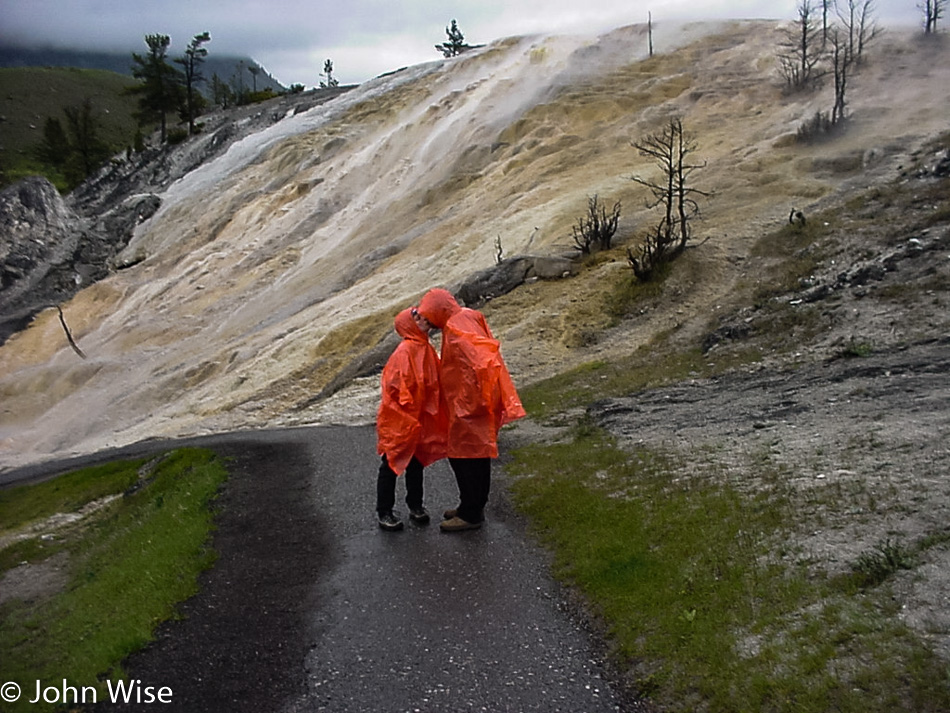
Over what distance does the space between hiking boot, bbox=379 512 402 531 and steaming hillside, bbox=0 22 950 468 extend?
781 cm

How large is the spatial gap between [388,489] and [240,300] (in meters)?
25.7

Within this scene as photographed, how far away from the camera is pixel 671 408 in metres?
10.6

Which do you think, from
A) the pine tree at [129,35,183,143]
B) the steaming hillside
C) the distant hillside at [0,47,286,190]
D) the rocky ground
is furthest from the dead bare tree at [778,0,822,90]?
the distant hillside at [0,47,286,190]

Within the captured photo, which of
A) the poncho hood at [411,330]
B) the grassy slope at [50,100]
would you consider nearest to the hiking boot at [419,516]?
the poncho hood at [411,330]

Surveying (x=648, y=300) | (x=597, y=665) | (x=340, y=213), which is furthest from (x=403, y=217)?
(x=597, y=665)

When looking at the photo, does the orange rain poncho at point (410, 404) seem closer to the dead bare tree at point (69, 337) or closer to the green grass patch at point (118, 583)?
the green grass patch at point (118, 583)

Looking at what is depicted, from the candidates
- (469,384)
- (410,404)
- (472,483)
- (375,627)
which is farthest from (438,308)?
(375,627)

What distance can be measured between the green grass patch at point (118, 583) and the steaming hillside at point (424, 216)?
454 cm

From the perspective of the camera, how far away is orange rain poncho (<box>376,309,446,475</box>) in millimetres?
6801

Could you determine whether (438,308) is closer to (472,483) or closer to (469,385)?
(469,385)

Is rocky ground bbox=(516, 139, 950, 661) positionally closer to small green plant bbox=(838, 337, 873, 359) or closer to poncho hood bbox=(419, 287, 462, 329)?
small green plant bbox=(838, 337, 873, 359)

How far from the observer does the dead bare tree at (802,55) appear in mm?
29898

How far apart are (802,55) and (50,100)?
138333 millimetres

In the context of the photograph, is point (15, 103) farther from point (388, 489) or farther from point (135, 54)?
point (388, 489)
